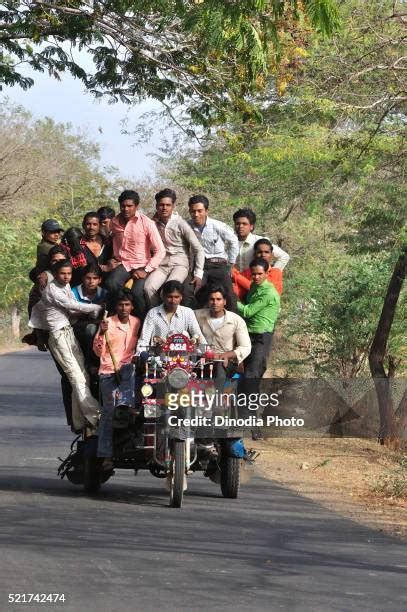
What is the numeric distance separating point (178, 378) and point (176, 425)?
1.66 ft

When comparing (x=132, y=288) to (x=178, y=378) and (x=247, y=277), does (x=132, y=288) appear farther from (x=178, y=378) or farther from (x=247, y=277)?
(x=247, y=277)

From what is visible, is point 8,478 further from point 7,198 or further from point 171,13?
point 7,198

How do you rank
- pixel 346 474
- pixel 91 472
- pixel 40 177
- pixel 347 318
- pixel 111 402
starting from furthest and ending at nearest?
1. pixel 40 177
2. pixel 347 318
3. pixel 346 474
4. pixel 91 472
5. pixel 111 402

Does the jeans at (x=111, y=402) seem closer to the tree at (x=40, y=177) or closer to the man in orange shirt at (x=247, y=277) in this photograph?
the man in orange shirt at (x=247, y=277)

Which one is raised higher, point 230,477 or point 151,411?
point 151,411

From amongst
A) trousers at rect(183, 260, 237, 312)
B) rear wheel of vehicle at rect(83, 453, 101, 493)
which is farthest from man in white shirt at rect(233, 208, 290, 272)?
rear wheel of vehicle at rect(83, 453, 101, 493)

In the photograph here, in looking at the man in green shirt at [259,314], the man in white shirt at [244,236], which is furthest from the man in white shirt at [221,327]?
the man in white shirt at [244,236]

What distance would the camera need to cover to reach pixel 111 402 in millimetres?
12984

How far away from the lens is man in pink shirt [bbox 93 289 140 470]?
1292 centimetres

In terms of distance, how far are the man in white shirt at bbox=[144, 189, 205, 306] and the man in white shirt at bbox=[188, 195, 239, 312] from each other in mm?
195

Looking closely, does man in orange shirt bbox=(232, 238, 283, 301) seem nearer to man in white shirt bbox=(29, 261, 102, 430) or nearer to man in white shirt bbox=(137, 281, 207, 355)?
man in white shirt bbox=(137, 281, 207, 355)

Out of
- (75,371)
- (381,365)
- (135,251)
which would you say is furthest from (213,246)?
(381,365)

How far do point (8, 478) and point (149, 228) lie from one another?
3344 mm

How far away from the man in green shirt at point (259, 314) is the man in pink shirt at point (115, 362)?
1.66 metres
